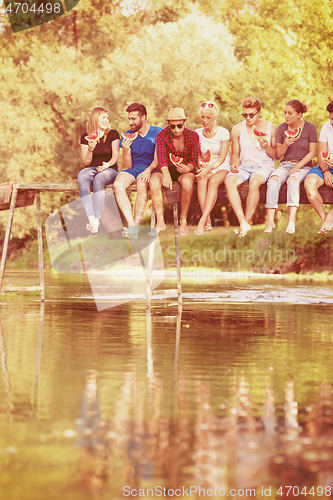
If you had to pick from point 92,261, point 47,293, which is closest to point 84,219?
point 92,261

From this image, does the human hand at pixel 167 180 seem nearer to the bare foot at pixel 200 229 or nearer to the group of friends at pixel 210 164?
the group of friends at pixel 210 164

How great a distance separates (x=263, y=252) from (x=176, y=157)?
63.2 ft

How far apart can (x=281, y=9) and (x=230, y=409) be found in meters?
43.0

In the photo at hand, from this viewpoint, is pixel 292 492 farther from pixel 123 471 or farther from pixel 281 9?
pixel 281 9

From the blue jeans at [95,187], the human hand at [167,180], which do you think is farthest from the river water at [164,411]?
the blue jeans at [95,187]

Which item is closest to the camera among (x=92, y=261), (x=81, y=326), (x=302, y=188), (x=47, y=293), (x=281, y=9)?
(x=81, y=326)

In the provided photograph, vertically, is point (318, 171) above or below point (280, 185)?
above

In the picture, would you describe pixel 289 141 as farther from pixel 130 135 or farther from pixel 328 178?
pixel 130 135

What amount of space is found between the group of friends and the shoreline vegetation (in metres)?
16.3

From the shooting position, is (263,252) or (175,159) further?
(263,252)

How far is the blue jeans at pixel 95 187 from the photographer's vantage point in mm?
13031

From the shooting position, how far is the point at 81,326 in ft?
36.1

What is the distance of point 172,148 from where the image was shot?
12.9 meters

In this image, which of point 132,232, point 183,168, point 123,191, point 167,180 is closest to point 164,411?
point 132,232
